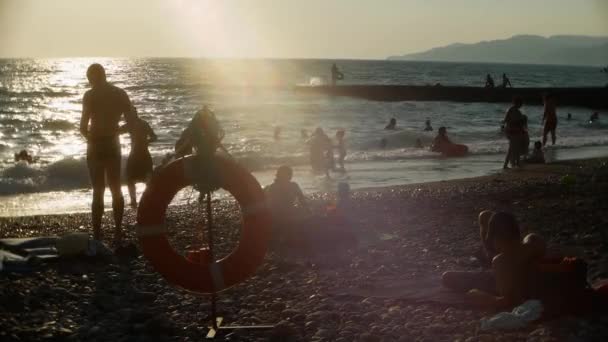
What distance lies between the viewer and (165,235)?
210 inches

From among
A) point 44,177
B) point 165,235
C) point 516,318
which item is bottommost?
point 44,177

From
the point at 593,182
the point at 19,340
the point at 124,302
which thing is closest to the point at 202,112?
the point at 124,302

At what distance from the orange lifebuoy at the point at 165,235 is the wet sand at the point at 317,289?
1.26ft

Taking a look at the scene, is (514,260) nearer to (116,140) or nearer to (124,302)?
(124,302)

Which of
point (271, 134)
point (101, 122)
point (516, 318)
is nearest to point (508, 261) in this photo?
point (516, 318)

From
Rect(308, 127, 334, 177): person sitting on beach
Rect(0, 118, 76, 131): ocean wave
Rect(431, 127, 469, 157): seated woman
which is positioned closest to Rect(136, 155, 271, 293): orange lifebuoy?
Rect(308, 127, 334, 177): person sitting on beach

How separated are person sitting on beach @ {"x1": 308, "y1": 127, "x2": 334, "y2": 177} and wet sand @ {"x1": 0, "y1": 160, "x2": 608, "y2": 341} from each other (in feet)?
20.0

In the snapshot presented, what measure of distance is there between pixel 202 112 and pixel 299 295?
1.77m

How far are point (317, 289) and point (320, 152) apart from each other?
34.4ft

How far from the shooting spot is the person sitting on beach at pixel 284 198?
26.6 feet

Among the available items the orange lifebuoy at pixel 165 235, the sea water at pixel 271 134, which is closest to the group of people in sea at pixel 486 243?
the orange lifebuoy at pixel 165 235

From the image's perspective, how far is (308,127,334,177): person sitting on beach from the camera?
16263 mm

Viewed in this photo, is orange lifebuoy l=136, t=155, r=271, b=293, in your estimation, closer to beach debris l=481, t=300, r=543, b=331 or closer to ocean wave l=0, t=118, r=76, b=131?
beach debris l=481, t=300, r=543, b=331

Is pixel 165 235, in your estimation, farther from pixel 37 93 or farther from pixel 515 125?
pixel 37 93
